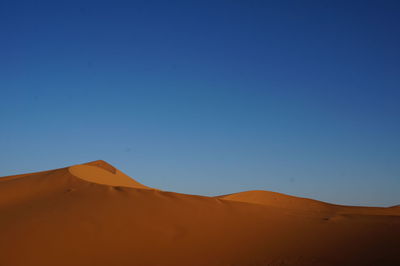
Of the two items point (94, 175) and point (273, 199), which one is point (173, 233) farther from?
point (273, 199)

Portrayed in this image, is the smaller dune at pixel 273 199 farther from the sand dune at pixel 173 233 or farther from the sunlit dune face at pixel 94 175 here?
the sand dune at pixel 173 233

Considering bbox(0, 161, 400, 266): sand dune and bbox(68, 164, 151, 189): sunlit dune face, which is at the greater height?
bbox(68, 164, 151, 189): sunlit dune face

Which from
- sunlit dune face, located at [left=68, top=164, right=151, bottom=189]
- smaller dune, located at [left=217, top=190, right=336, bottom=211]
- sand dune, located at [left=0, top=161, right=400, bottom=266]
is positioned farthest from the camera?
smaller dune, located at [left=217, top=190, right=336, bottom=211]

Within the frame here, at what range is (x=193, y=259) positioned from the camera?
705 centimetres

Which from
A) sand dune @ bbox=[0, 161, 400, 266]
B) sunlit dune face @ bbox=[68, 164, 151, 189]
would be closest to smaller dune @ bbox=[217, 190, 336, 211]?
sunlit dune face @ bbox=[68, 164, 151, 189]

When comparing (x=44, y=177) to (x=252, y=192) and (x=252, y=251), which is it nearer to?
(x=252, y=251)

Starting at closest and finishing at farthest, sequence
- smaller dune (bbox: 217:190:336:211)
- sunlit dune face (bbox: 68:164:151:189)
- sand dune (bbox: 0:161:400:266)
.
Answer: sand dune (bbox: 0:161:400:266) < sunlit dune face (bbox: 68:164:151:189) < smaller dune (bbox: 217:190:336:211)

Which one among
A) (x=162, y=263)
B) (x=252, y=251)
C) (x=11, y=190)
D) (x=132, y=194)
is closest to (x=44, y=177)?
(x=11, y=190)

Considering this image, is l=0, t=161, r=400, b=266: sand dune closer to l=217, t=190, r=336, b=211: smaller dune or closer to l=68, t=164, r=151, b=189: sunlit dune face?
l=68, t=164, r=151, b=189: sunlit dune face

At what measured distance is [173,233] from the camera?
333 inches

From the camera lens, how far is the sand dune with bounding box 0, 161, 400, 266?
277 inches

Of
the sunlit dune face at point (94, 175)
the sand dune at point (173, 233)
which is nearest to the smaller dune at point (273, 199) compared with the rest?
the sunlit dune face at point (94, 175)

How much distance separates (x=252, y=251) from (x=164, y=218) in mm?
2909

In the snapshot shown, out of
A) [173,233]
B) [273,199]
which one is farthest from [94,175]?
[273,199]
